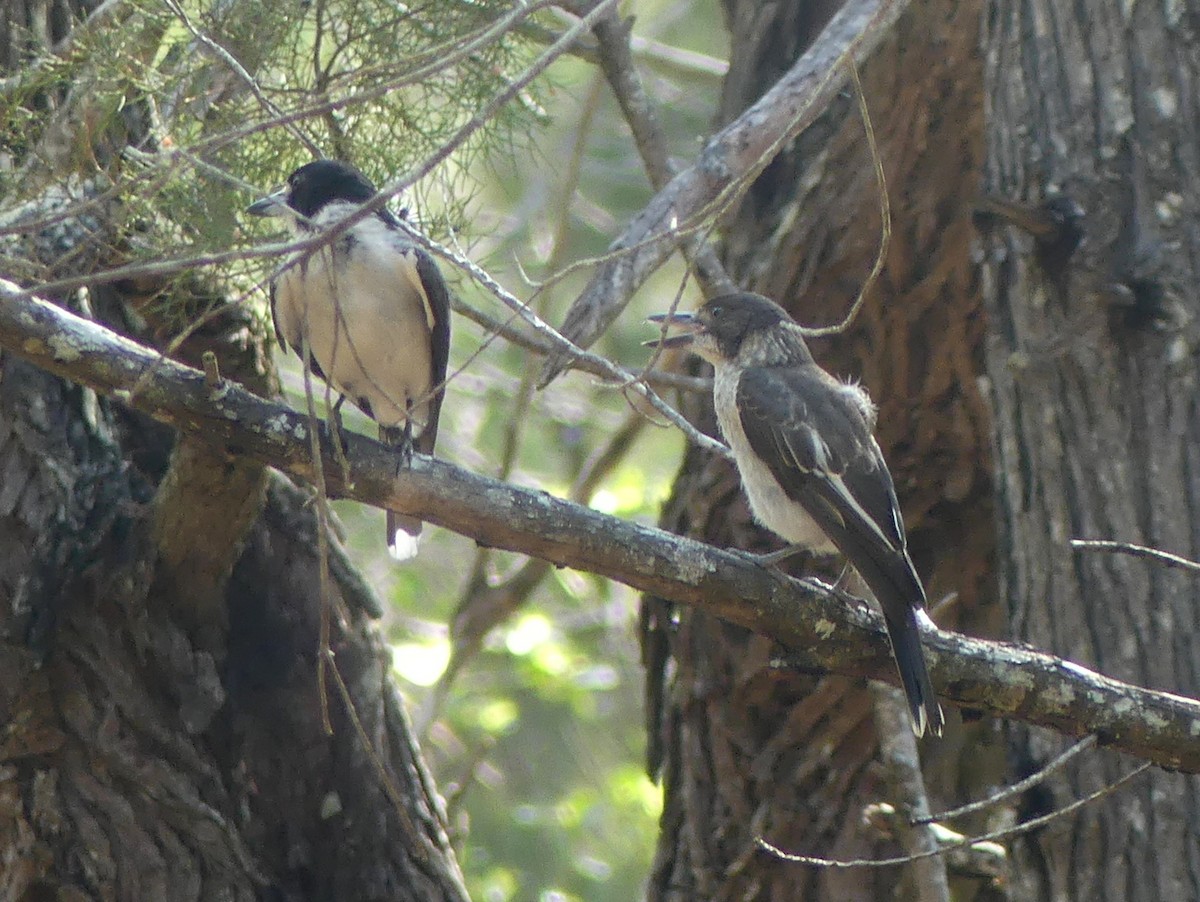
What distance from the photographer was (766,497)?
457 cm

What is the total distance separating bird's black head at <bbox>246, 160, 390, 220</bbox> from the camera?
430cm

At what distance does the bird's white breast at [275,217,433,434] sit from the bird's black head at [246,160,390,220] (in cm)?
12

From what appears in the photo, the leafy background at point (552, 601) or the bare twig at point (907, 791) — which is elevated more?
the leafy background at point (552, 601)

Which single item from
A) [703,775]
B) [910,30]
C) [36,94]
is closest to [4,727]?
[36,94]

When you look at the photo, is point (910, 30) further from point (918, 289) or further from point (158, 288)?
point (158, 288)

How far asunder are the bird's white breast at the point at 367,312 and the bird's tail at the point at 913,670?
1.62 meters

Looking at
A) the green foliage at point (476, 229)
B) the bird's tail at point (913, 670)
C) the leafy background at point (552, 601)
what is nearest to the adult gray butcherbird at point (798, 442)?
the bird's tail at point (913, 670)

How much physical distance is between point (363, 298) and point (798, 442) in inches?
54.6

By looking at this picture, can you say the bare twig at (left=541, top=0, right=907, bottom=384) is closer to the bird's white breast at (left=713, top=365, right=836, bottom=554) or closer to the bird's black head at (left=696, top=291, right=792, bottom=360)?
the bird's white breast at (left=713, top=365, right=836, bottom=554)

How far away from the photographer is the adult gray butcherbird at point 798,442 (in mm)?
→ 4168

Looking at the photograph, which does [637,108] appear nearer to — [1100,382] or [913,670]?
[1100,382]

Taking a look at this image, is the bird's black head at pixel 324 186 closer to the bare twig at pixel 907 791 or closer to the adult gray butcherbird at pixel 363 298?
the adult gray butcherbird at pixel 363 298

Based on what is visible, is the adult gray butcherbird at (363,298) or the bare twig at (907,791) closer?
the bare twig at (907,791)

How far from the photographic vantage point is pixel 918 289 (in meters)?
5.51
